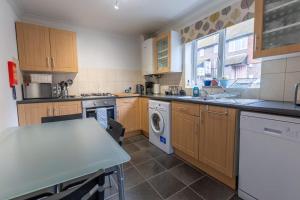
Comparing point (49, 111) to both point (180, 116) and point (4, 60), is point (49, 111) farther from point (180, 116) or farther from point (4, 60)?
point (180, 116)

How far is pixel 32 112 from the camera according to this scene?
A: 2305 mm

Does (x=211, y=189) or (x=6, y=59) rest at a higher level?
(x=6, y=59)

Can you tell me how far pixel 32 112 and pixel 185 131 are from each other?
233 cm

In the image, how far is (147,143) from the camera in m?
2.87

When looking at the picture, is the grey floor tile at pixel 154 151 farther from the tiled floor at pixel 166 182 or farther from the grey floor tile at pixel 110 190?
the grey floor tile at pixel 110 190

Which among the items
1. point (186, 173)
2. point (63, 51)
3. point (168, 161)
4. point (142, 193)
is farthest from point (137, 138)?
point (63, 51)

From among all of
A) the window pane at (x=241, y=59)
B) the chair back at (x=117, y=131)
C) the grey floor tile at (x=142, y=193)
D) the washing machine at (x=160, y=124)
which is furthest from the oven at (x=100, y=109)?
the window pane at (x=241, y=59)

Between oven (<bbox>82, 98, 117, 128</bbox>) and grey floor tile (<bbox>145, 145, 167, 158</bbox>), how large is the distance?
3.18 feet

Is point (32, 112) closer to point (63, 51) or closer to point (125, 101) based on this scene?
point (63, 51)

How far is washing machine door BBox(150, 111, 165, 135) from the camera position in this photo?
8.14 feet

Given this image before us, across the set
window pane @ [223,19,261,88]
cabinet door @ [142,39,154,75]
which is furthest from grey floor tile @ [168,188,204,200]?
cabinet door @ [142,39,154,75]

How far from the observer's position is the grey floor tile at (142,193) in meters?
1.51

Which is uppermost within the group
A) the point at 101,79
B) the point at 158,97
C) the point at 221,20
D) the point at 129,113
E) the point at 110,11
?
the point at 110,11

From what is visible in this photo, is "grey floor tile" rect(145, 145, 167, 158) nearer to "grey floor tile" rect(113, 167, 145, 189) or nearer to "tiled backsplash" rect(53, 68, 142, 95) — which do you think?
"grey floor tile" rect(113, 167, 145, 189)
